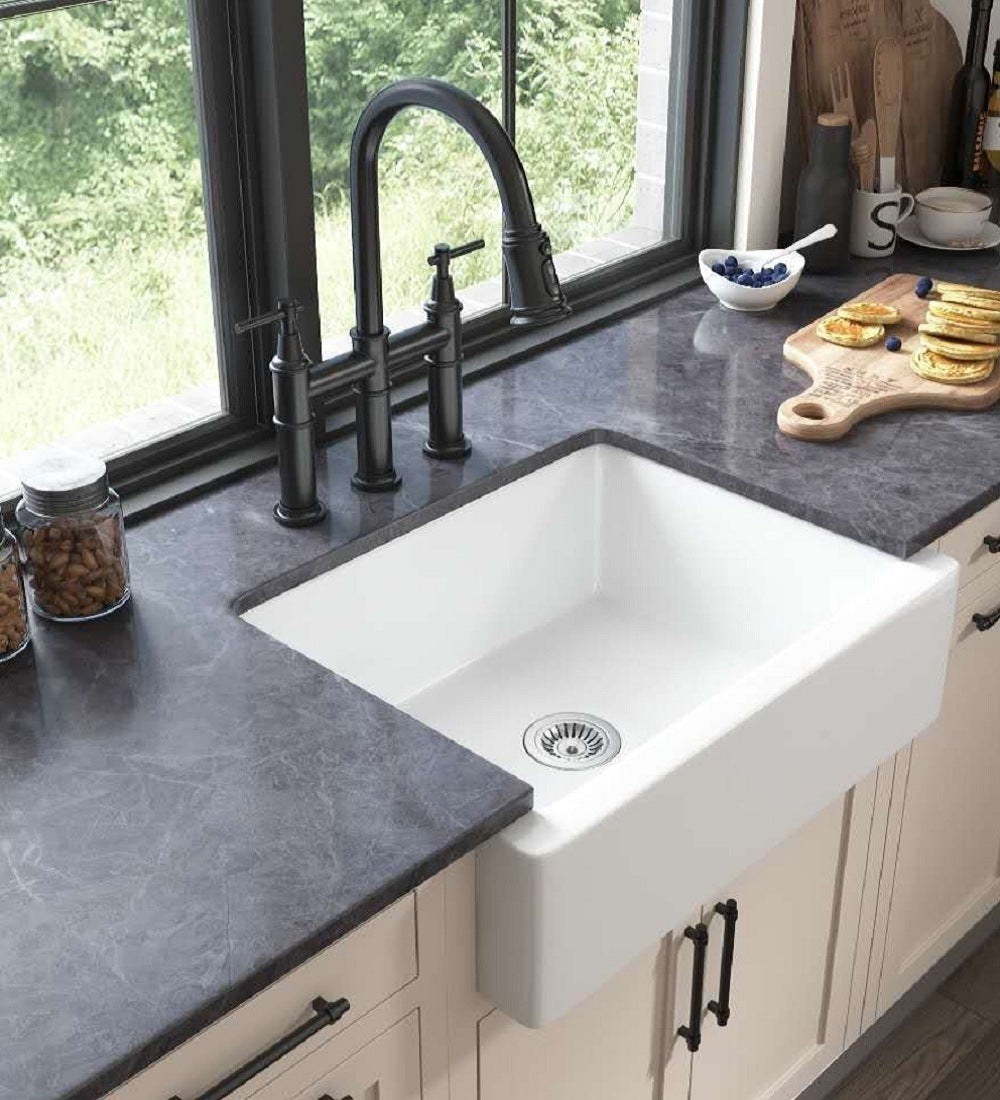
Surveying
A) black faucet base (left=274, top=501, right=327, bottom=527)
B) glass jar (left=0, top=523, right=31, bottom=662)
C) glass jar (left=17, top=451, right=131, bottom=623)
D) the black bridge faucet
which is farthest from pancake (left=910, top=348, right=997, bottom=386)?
glass jar (left=0, top=523, right=31, bottom=662)

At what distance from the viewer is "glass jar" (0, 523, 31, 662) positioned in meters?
1.64

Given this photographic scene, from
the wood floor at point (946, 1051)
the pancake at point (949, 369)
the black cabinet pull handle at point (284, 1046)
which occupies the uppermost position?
the pancake at point (949, 369)

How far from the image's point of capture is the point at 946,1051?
8.09 feet

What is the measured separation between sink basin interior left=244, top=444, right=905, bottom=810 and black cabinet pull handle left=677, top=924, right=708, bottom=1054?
0.69ft

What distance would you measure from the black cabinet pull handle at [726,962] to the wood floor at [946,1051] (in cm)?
57

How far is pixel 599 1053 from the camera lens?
5.92 feet

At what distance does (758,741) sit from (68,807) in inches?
26.1

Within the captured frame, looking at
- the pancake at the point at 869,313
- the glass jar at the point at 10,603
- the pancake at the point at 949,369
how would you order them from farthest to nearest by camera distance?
the pancake at the point at 869,313, the pancake at the point at 949,369, the glass jar at the point at 10,603

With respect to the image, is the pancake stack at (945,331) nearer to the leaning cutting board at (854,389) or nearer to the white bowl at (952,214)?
the leaning cutting board at (854,389)

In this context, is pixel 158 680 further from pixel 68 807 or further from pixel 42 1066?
pixel 42 1066

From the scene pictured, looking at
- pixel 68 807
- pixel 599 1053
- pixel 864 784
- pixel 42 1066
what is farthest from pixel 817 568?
pixel 42 1066

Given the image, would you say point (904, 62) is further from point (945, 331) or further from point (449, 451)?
point (449, 451)

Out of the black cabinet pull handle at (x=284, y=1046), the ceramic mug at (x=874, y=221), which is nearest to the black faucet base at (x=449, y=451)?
the black cabinet pull handle at (x=284, y=1046)

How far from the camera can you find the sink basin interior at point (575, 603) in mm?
1946
